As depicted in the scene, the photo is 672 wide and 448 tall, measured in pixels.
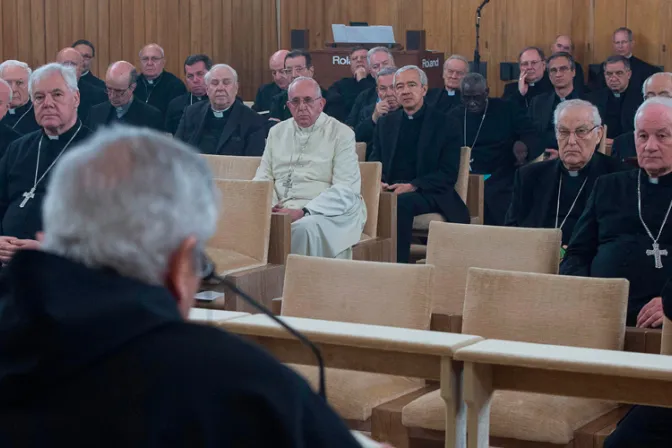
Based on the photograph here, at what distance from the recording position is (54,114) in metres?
5.66

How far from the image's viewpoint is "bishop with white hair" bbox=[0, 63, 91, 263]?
5.61 meters

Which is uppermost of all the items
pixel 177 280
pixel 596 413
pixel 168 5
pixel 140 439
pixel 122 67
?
pixel 168 5

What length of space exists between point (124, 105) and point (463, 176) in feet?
11.4

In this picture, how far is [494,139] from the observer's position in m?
8.68

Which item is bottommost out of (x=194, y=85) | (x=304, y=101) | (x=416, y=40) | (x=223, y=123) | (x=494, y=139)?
(x=494, y=139)

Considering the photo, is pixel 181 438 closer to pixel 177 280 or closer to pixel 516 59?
pixel 177 280

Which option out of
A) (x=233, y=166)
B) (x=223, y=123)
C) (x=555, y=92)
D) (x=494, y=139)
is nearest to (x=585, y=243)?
(x=233, y=166)

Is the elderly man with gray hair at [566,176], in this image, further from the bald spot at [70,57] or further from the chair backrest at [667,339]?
the bald spot at [70,57]

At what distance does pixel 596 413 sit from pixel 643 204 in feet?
5.25

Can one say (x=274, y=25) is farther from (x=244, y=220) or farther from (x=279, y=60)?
(x=244, y=220)

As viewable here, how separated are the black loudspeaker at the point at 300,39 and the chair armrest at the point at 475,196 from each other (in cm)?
630

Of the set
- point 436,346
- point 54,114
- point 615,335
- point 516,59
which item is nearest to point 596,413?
point 615,335

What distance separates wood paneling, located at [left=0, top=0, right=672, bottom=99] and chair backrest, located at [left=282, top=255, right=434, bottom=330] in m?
9.14

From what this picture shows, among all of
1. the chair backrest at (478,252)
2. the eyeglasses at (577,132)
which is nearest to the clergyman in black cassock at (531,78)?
the eyeglasses at (577,132)
